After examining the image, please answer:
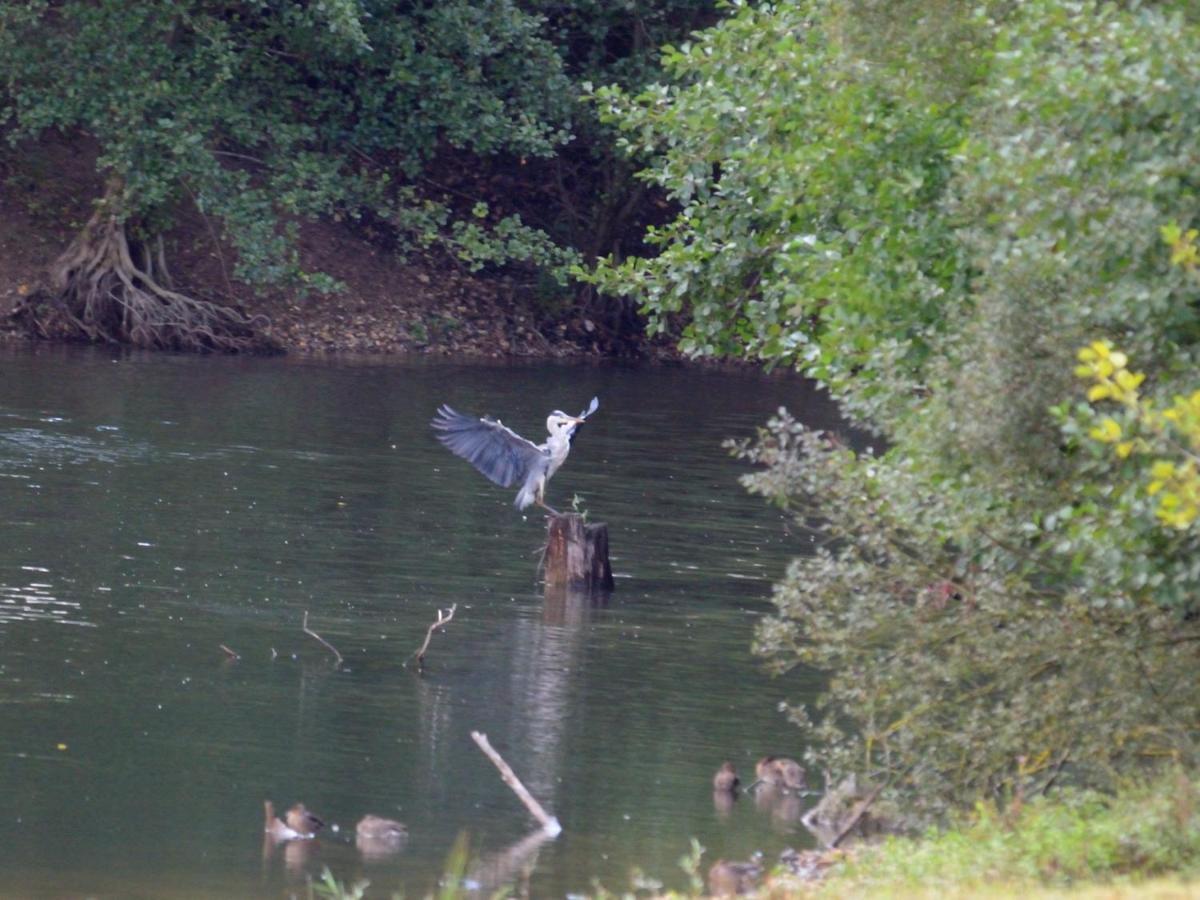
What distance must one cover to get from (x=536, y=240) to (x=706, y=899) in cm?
2474

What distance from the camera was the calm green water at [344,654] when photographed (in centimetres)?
973

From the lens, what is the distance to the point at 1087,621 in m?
9.18

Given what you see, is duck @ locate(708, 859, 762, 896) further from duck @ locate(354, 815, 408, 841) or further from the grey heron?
the grey heron

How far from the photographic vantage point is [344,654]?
13.2m

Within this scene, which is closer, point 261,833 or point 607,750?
point 261,833

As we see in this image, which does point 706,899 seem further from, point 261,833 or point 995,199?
point 995,199

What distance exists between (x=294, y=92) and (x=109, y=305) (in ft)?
14.4

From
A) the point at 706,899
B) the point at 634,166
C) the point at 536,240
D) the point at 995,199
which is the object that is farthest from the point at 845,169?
the point at 634,166

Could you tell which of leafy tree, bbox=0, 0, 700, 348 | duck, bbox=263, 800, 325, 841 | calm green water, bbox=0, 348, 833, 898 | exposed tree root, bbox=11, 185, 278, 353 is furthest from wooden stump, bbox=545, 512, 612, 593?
exposed tree root, bbox=11, 185, 278, 353

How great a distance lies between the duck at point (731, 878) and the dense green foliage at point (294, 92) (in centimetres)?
2144

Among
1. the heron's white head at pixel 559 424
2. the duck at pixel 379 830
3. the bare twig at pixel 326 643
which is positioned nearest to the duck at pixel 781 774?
the duck at pixel 379 830

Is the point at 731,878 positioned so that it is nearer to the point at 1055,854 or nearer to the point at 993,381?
the point at 1055,854

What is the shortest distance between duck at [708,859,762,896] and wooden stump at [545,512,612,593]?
669 cm

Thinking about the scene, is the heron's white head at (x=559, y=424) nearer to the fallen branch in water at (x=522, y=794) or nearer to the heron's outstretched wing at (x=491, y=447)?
the heron's outstretched wing at (x=491, y=447)
